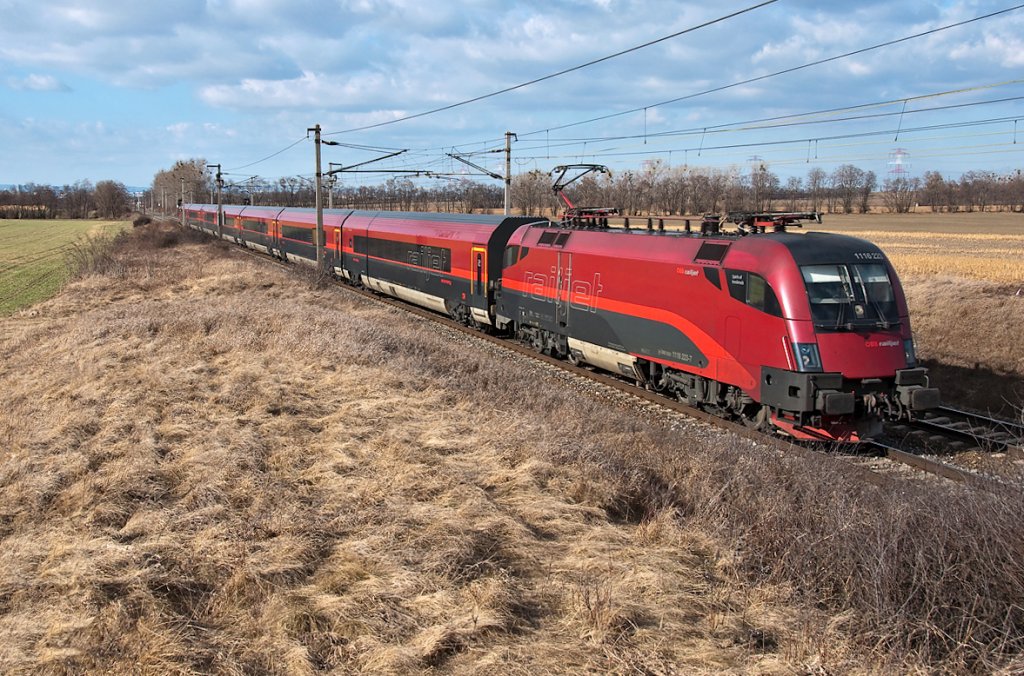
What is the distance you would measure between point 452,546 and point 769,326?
22.0 ft

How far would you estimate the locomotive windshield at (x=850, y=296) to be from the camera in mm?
10820

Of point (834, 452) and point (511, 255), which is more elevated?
point (511, 255)

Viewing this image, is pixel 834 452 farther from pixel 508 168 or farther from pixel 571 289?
pixel 508 168

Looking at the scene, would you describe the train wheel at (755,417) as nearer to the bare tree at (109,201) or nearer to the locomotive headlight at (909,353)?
the locomotive headlight at (909,353)

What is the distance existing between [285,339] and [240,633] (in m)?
11.0

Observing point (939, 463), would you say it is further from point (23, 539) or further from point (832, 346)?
point (23, 539)

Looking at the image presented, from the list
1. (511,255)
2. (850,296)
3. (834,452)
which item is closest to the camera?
(834,452)

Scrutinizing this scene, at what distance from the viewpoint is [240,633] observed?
5.32 m

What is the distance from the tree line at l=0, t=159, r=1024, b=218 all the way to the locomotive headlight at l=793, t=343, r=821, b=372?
25.5 feet

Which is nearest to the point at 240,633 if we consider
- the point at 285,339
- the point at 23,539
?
the point at 23,539

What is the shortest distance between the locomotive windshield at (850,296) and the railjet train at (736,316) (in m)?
0.02

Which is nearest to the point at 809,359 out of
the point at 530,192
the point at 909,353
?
the point at 909,353

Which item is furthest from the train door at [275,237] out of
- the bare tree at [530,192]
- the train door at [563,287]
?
the train door at [563,287]

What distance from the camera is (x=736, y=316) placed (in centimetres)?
1172
